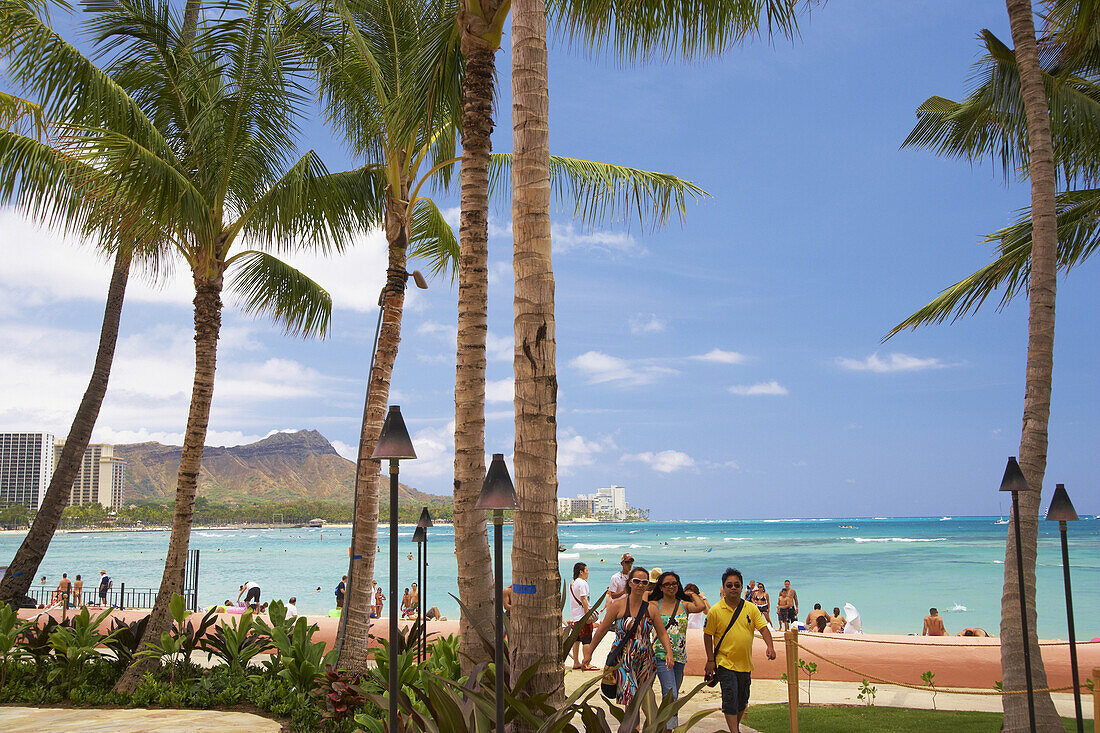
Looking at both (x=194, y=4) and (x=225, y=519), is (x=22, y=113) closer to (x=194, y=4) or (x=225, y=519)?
(x=194, y=4)

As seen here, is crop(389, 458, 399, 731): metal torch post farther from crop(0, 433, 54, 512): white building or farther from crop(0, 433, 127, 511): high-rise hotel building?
crop(0, 433, 54, 512): white building

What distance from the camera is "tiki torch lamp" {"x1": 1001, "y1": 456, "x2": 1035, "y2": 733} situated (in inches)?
227

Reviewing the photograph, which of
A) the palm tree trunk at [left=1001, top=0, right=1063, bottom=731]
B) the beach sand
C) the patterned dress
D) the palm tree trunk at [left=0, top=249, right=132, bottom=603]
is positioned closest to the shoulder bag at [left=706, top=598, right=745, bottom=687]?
the patterned dress

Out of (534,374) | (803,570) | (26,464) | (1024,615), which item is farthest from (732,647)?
(26,464)

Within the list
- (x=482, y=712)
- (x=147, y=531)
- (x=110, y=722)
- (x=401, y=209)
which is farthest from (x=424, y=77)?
(x=147, y=531)

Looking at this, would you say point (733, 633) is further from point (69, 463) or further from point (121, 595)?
point (121, 595)

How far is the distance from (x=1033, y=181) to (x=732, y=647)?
5.11 meters

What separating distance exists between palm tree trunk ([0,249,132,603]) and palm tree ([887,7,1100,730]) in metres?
10.9

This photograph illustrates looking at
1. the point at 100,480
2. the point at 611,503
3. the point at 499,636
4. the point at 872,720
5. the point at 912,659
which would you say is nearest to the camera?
the point at 499,636

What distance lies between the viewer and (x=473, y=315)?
596cm

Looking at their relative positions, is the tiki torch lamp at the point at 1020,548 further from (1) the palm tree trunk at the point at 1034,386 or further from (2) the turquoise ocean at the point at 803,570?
(2) the turquoise ocean at the point at 803,570

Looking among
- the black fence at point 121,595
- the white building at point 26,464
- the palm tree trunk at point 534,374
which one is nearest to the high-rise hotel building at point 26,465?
the white building at point 26,464

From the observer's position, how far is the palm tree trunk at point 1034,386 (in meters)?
6.43

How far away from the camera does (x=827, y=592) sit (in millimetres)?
37562
